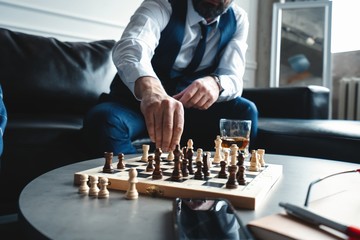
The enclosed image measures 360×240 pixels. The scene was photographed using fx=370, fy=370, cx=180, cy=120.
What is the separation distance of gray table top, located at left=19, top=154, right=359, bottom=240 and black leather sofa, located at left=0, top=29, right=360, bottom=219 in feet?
1.79

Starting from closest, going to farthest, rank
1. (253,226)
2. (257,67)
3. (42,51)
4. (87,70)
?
1. (253,226)
2. (42,51)
3. (87,70)
4. (257,67)

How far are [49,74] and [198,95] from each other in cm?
90

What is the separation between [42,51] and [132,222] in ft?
4.79

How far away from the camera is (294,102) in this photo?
210cm

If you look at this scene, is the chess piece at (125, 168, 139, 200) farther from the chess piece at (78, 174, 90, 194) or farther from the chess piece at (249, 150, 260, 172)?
→ the chess piece at (249, 150, 260, 172)

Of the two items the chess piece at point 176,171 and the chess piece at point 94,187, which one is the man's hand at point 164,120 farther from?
the chess piece at point 94,187

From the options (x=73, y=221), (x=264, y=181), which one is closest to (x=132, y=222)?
(x=73, y=221)

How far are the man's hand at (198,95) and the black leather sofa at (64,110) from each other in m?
0.36

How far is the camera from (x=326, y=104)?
2.15 meters

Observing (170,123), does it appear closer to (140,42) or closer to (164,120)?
(164,120)

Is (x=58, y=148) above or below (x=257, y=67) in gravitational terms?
below

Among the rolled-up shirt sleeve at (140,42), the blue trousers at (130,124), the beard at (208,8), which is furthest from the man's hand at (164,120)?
the beard at (208,8)

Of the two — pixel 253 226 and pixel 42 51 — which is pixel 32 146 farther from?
pixel 253 226

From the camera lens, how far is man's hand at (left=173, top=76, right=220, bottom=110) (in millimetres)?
1109
